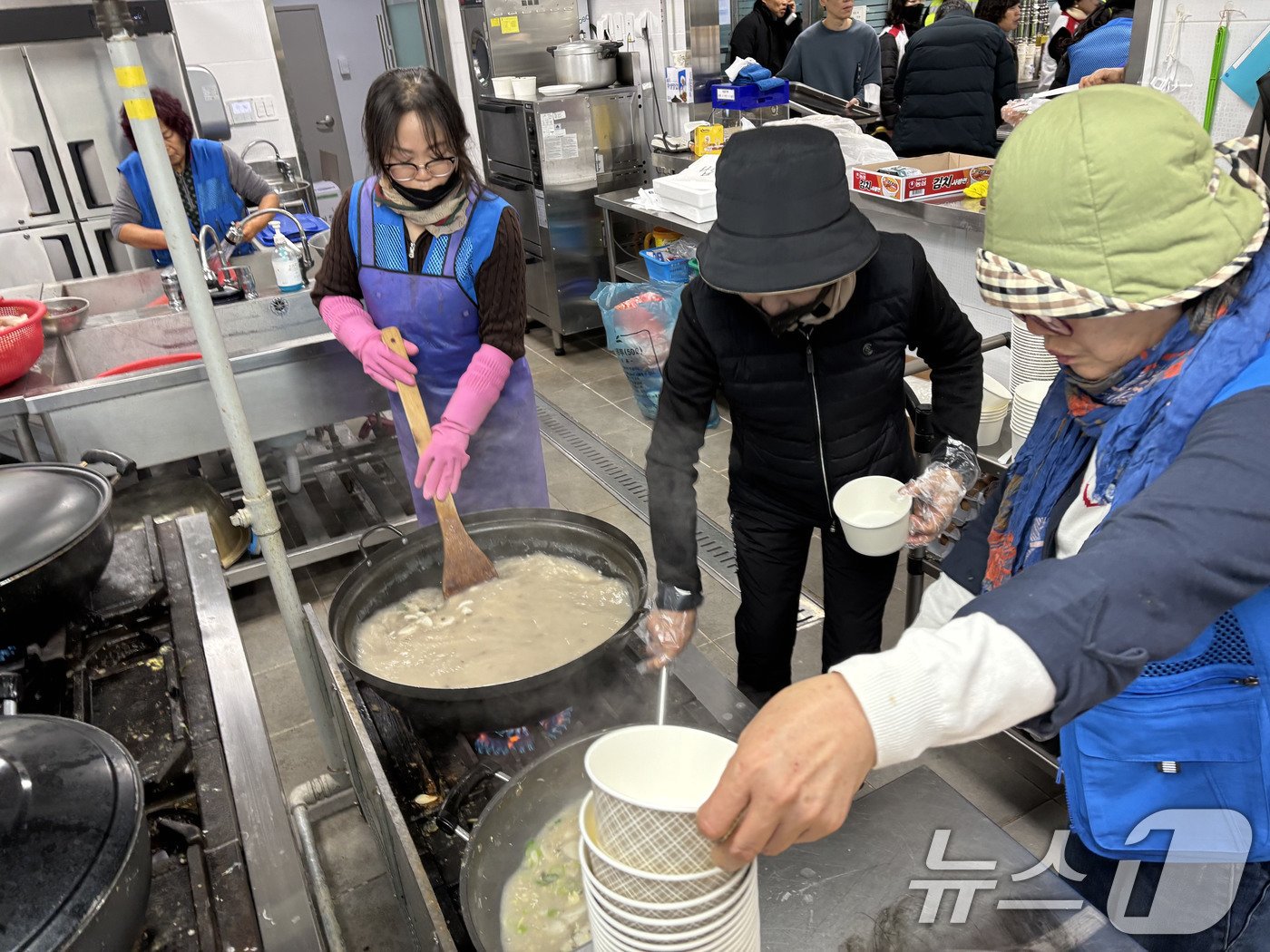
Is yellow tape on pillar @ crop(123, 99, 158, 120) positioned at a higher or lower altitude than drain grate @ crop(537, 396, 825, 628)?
higher

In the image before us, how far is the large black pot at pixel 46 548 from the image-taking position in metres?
1.27

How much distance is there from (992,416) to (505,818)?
1805 mm

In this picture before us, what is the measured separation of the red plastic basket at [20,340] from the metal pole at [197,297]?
1.38 meters

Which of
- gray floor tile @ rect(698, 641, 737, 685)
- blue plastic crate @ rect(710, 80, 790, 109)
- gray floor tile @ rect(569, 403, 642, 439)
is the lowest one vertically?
gray floor tile @ rect(698, 641, 737, 685)

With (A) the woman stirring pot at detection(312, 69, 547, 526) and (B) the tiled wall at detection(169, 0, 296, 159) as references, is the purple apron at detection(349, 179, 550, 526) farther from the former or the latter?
(B) the tiled wall at detection(169, 0, 296, 159)

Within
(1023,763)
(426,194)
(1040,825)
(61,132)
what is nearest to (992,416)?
(1023,763)

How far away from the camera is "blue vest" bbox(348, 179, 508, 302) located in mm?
2373

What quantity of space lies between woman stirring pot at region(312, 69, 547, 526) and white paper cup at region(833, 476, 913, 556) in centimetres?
97

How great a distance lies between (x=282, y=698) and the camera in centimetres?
291

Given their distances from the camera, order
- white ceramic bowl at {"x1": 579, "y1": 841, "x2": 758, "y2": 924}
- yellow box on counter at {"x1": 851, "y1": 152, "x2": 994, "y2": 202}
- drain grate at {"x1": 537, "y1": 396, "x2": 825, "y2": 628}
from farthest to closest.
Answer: drain grate at {"x1": 537, "y1": 396, "x2": 825, "y2": 628}
yellow box on counter at {"x1": 851, "y1": 152, "x2": 994, "y2": 202}
white ceramic bowl at {"x1": 579, "y1": 841, "x2": 758, "y2": 924}

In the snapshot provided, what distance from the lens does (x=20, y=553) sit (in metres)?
1.31

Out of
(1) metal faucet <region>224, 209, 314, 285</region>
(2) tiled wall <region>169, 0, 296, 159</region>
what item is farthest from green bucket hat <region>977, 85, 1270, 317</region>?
(2) tiled wall <region>169, 0, 296, 159</region>

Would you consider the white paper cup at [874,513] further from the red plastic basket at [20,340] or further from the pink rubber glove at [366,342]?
the red plastic basket at [20,340]

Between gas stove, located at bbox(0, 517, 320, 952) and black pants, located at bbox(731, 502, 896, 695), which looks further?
black pants, located at bbox(731, 502, 896, 695)
